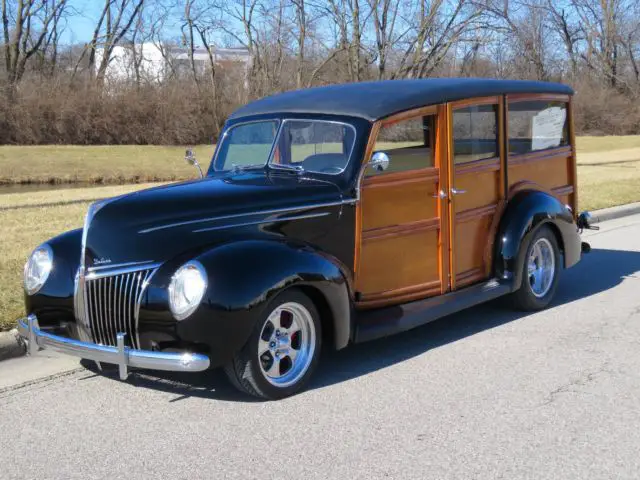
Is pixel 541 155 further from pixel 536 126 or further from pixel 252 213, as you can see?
pixel 252 213

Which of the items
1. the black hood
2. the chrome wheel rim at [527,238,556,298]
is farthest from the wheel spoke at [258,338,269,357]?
the chrome wheel rim at [527,238,556,298]

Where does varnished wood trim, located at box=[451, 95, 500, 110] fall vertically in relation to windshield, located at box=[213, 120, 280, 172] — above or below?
above

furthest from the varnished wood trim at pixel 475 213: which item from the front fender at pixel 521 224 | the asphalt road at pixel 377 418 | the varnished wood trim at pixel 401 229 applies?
the asphalt road at pixel 377 418

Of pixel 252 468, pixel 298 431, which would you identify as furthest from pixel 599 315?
pixel 252 468

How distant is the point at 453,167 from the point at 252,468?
9.77 ft

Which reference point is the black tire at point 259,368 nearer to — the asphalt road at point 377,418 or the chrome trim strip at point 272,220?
the asphalt road at point 377,418

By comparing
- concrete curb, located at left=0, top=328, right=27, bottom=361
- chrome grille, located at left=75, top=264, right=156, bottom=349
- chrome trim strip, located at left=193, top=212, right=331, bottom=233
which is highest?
chrome trim strip, located at left=193, top=212, right=331, bottom=233

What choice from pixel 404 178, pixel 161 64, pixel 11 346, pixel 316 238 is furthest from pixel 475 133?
pixel 161 64

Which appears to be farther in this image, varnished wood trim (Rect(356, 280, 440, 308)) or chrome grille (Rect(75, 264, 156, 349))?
varnished wood trim (Rect(356, 280, 440, 308))

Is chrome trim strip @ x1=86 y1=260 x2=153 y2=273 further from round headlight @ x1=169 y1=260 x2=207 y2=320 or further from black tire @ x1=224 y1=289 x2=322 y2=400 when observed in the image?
black tire @ x1=224 y1=289 x2=322 y2=400

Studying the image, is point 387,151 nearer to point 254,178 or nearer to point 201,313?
point 254,178

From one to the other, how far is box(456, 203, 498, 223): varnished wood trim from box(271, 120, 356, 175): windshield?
1.13 meters

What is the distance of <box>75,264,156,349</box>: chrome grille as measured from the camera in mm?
4340

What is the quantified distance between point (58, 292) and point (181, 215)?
0.89m
